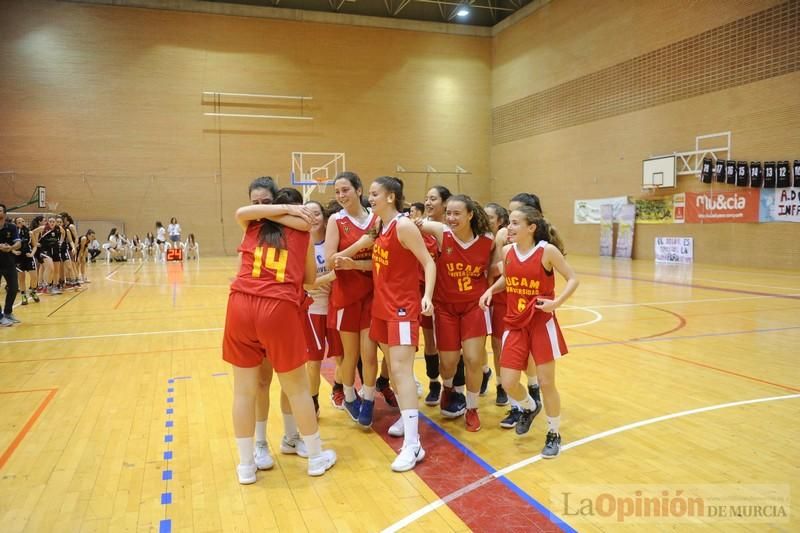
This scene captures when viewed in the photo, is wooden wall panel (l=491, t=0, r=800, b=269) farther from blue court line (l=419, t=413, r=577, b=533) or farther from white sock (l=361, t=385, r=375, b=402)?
white sock (l=361, t=385, r=375, b=402)

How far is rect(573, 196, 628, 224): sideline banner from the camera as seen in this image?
2298cm

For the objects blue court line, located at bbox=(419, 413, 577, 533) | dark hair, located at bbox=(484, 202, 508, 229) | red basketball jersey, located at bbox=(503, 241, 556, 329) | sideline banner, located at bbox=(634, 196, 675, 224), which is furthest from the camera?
sideline banner, located at bbox=(634, 196, 675, 224)

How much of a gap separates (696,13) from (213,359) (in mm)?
19914

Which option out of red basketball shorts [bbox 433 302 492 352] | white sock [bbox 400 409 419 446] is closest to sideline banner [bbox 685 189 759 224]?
red basketball shorts [bbox 433 302 492 352]

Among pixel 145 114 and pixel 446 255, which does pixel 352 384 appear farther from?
pixel 145 114

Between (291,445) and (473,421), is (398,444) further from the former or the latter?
(291,445)

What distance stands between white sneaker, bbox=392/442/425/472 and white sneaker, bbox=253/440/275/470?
2.83ft

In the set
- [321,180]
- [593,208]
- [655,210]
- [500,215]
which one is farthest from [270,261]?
[593,208]

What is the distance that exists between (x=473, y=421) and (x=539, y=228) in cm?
165

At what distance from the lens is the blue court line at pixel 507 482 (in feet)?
10.3

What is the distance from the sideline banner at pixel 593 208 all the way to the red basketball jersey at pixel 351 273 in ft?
66.7

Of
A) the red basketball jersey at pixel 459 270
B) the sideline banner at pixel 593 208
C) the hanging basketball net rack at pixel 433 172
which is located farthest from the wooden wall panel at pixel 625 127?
the red basketball jersey at pixel 459 270

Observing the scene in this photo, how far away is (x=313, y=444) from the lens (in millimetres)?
3811

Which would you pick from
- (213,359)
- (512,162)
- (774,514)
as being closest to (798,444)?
(774,514)
